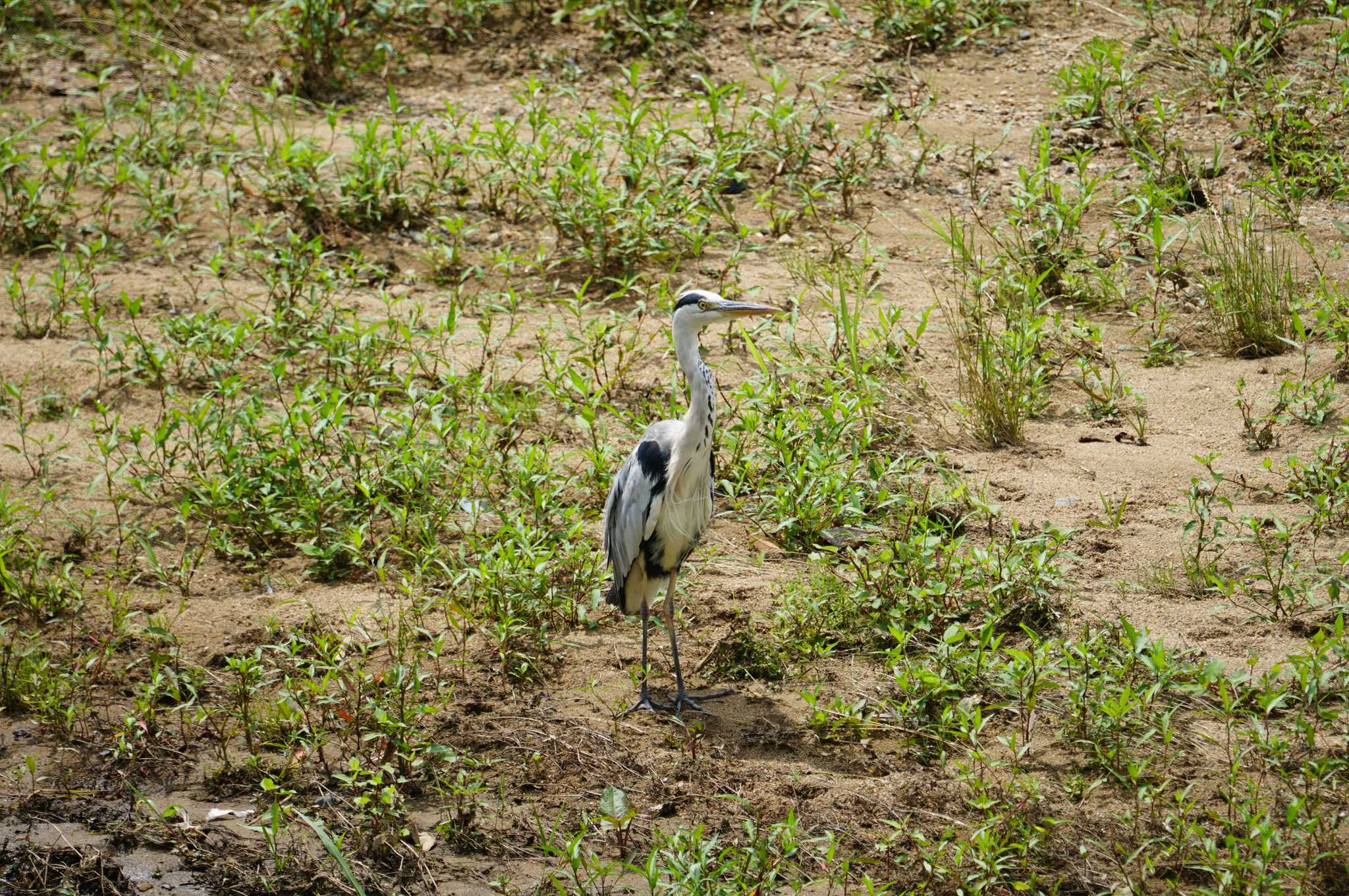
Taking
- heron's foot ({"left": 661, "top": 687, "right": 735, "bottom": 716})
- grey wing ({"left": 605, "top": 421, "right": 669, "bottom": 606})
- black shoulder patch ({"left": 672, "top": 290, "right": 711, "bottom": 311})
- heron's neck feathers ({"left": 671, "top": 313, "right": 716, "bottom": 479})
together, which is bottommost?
heron's foot ({"left": 661, "top": 687, "right": 735, "bottom": 716})

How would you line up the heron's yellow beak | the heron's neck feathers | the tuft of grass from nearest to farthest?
the heron's neck feathers → the heron's yellow beak → the tuft of grass

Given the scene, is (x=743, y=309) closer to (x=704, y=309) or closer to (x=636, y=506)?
(x=704, y=309)

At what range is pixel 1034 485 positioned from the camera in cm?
543

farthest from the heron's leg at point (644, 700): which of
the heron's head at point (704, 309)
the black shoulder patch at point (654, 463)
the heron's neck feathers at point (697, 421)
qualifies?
the heron's head at point (704, 309)

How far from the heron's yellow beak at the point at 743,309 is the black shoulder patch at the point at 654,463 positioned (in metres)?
0.56

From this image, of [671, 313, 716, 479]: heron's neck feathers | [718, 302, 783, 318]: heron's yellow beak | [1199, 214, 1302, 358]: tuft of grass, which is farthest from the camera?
[1199, 214, 1302, 358]: tuft of grass

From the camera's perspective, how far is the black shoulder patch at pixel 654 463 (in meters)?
4.70

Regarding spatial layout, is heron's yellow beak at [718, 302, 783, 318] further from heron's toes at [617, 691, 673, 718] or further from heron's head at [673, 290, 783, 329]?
heron's toes at [617, 691, 673, 718]

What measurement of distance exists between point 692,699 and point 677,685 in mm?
75

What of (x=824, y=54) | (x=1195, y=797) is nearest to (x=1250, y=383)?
(x=1195, y=797)

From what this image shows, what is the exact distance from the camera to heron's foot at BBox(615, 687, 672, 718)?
4637 millimetres

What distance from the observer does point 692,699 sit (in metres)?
4.67

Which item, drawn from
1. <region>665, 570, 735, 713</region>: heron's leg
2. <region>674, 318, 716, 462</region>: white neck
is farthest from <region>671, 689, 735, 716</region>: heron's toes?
<region>674, 318, 716, 462</region>: white neck

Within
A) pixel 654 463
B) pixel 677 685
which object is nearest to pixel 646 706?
pixel 677 685
